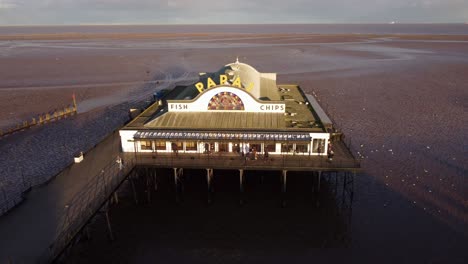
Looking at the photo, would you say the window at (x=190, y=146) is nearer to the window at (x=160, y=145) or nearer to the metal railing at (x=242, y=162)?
the metal railing at (x=242, y=162)

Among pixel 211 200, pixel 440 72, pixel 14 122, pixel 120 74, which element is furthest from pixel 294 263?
pixel 440 72

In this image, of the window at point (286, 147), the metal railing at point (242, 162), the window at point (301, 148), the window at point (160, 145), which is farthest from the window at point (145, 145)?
the window at point (301, 148)

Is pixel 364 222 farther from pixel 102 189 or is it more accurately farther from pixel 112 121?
pixel 112 121

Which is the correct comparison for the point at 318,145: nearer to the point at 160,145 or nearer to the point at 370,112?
the point at 160,145

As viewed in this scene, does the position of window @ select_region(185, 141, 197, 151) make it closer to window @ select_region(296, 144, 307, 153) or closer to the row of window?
the row of window

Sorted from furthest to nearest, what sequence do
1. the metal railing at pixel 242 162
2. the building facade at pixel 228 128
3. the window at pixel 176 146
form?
the window at pixel 176 146, the building facade at pixel 228 128, the metal railing at pixel 242 162

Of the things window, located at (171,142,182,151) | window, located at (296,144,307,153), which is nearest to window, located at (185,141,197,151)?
window, located at (171,142,182,151)

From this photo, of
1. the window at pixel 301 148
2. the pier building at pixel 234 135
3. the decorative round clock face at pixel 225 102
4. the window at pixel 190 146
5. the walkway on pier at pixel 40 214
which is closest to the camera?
the walkway on pier at pixel 40 214
